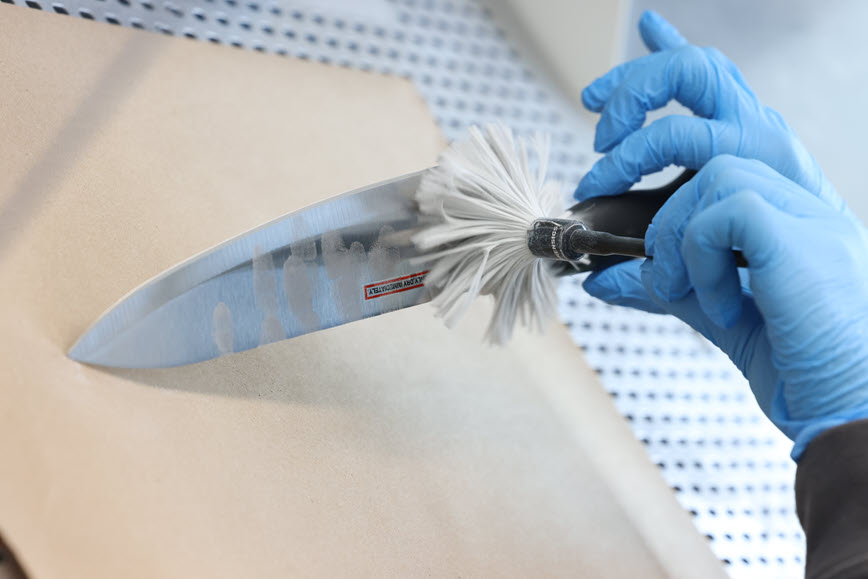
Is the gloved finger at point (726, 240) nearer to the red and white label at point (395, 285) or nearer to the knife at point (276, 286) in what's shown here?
the knife at point (276, 286)

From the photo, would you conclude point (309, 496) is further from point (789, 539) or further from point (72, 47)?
point (789, 539)

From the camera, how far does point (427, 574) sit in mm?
700

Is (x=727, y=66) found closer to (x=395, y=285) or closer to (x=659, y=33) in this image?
(x=659, y=33)

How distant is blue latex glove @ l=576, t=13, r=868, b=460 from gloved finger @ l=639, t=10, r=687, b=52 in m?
0.14

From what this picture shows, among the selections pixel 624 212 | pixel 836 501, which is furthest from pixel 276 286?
pixel 836 501

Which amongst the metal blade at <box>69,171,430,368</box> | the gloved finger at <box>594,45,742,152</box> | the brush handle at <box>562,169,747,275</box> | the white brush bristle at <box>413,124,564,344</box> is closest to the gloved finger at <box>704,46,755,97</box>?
the gloved finger at <box>594,45,742,152</box>

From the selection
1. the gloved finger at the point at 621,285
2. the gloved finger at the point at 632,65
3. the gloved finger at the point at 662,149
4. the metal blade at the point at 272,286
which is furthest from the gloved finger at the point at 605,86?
the metal blade at the point at 272,286

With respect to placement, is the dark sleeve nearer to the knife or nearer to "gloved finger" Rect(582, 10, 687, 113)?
the knife

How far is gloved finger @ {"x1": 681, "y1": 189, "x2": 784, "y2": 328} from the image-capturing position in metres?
0.55

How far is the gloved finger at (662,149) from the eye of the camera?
785mm

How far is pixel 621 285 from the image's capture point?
0.83 m

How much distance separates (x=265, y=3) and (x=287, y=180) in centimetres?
33

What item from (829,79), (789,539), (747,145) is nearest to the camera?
(747,145)

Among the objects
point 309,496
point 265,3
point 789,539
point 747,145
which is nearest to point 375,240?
point 309,496
